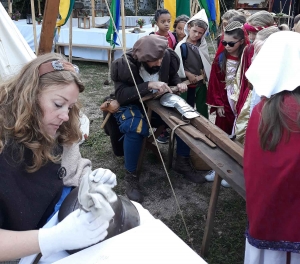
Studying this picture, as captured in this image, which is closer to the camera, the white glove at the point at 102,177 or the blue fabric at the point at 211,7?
the white glove at the point at 102,177

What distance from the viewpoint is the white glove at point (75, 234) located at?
1.05 m

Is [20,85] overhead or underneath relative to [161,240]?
overhead

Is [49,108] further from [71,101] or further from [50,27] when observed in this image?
[50,27]

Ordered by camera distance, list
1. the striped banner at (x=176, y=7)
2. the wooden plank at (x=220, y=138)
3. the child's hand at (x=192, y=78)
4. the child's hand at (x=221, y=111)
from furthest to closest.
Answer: the striped banner at (x=176, y=7) → the child's hand at (x=192, y=78) → the child's hand at (x=221, y=111) → the wooden plank at (x=220, y=138)

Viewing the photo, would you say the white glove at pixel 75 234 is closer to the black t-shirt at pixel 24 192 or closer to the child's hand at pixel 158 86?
the black t-shirt at pixel 24 192

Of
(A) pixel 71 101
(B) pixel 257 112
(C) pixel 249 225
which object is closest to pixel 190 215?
(C) pixel 249 225

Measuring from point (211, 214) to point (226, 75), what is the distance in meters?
1.42

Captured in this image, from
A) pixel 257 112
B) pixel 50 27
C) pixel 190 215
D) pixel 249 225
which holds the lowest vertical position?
pixel 190 215

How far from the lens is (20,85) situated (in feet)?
4.38

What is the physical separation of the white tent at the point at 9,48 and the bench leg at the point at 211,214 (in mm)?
1940

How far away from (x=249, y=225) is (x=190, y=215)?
118 centimetres

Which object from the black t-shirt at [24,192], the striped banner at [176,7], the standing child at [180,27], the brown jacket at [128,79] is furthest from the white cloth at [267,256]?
the striped banner at [176,7]

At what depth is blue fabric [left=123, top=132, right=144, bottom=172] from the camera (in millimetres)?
2869

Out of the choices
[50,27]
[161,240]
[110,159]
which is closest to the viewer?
[161,240]
